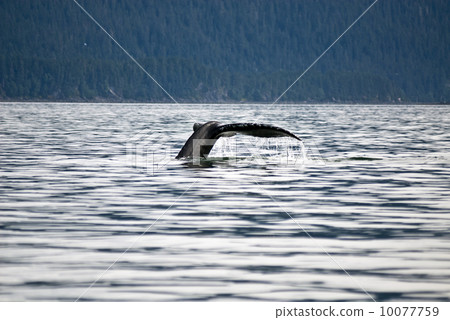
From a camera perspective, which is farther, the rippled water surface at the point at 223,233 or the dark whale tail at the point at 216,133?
the dark whale tail at the point at 216,133

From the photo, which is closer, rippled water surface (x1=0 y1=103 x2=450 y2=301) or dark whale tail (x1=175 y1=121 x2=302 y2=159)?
rippled water surface (x1=0 y1=103 x2=450 y2=301)

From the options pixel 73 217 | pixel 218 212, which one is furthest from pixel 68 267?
pixel 218 212

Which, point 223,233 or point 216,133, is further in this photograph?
point 216,133

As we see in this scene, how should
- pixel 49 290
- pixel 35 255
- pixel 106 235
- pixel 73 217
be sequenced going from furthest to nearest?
pixel 73 217 → pixel 106 235 → pixel 35 255 → pixel 49 290

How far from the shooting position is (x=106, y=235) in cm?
1248

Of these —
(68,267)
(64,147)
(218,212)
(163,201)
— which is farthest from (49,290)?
(64,147)

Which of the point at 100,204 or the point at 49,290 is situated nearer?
the point at 49,290

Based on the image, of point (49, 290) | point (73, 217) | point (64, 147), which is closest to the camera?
point (49, 290)

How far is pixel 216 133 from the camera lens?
70.4 feet

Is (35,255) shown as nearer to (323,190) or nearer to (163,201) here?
(163,201)

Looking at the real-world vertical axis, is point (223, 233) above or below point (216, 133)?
below

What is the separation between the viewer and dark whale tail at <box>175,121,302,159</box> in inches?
768

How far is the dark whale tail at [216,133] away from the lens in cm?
1952
